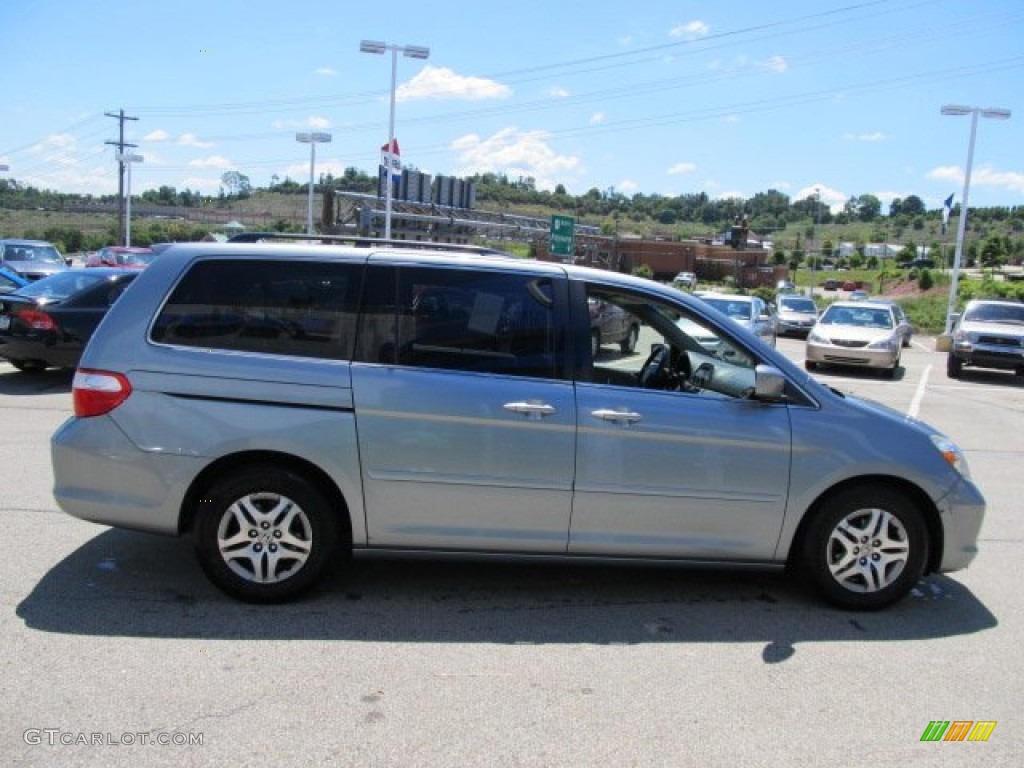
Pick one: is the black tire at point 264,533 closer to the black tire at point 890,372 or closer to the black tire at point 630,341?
the black tire at point 630,341

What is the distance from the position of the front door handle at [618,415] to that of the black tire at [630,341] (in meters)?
0.58

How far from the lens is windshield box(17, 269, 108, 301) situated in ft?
37.1

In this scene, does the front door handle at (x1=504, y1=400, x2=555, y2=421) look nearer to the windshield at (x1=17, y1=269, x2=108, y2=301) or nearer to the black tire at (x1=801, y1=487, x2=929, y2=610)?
the black tire at (x1=801, y1=487, x2=929, y2=610)

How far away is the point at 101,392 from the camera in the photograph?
4328mm

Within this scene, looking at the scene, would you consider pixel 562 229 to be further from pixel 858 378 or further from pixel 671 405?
pixel 671 405

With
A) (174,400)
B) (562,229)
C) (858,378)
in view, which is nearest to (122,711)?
(174,400)

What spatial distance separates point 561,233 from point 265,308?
29.2 m

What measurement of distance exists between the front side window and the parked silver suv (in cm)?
5

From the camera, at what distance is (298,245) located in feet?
15.5

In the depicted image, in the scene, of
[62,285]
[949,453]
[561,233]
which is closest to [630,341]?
[949,453]

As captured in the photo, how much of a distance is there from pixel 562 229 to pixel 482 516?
29452 millimetres

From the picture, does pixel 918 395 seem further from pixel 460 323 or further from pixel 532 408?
pixel 460 323

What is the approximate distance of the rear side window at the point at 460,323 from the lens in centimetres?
439

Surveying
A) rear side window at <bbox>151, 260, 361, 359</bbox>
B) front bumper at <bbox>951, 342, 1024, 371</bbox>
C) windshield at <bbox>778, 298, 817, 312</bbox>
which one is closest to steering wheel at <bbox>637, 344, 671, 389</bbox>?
rear side window at <bbox>151, 260, 361, 359</bbox>
